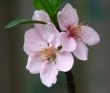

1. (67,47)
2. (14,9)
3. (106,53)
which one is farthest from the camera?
(14,9)

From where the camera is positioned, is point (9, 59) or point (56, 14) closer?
point (56, 14)

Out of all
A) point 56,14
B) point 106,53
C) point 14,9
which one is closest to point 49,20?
point 56,14

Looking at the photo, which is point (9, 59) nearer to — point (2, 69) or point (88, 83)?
point (2, 69)

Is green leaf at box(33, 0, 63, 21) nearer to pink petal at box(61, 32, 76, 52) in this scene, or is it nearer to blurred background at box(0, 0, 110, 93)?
pink petal at box(61, 32, 76, 52)

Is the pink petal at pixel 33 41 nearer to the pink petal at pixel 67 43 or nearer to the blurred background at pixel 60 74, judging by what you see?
the pink petal at pixel 67 43

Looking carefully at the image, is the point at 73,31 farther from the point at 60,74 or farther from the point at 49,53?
the point at 60,74

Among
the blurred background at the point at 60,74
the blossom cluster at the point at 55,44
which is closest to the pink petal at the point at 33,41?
the blossom cluster at the point at 55,44

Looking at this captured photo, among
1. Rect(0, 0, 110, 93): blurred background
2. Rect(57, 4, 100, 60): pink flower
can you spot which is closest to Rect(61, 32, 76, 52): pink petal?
Rect(57, 4, 100, 60): pink flower

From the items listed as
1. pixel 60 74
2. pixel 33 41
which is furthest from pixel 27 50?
pixel 60 74
